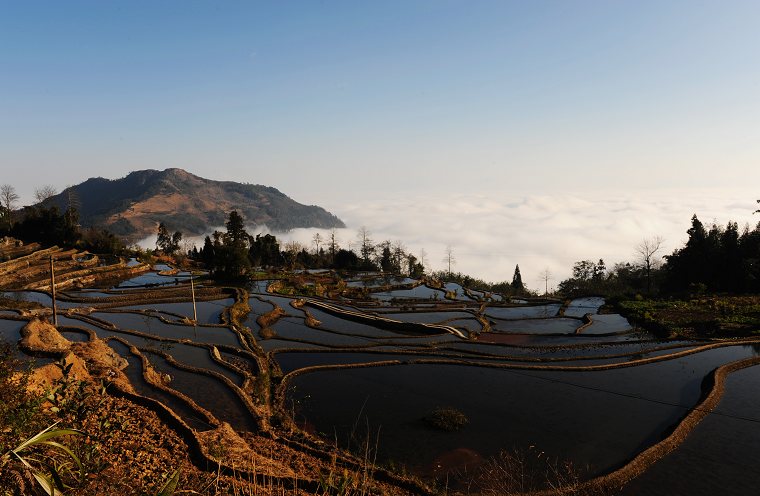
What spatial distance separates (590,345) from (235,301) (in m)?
36.0

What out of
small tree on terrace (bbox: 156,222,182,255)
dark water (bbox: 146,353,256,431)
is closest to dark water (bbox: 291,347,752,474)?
dark water (bbox: 146,353,256,431)

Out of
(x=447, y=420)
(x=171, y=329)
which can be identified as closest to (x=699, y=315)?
(x=447, y=420)

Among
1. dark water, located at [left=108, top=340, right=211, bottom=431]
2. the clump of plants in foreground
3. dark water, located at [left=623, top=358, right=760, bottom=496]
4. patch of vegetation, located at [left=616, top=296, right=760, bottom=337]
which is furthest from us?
patch of vegetation, located at [left=616, top=296, right=760, bottom=337]

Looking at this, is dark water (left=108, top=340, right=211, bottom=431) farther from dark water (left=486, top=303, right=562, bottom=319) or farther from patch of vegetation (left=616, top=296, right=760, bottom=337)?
patch of vegetation (left=616, top=296, right=760, bottom=337)

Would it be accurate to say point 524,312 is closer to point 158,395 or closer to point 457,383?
point 457,383

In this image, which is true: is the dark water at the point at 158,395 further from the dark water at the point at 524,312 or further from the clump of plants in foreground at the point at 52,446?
the dark water at the point at 524,312

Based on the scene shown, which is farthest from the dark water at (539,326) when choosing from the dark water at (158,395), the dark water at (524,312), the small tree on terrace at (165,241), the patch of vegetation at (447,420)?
the small tree on terrace at (165,241)

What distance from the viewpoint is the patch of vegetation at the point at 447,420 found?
18969 millimetres

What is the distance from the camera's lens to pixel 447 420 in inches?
760

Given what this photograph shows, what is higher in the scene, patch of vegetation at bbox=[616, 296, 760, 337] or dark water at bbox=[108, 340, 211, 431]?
dark water at bbox=[108, 340, 211, 431]

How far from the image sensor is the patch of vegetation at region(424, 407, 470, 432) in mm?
18969

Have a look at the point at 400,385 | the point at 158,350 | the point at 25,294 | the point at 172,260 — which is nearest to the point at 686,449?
the point at 400,385

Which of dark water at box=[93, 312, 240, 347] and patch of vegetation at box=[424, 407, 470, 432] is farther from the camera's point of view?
dark water at box=[93, 312, 240, 347]

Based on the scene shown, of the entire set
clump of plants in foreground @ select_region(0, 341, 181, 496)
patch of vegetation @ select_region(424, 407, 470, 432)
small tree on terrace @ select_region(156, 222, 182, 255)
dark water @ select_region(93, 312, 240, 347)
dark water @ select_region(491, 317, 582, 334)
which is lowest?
dark water @ select_region(491, 317, 582, 334)
